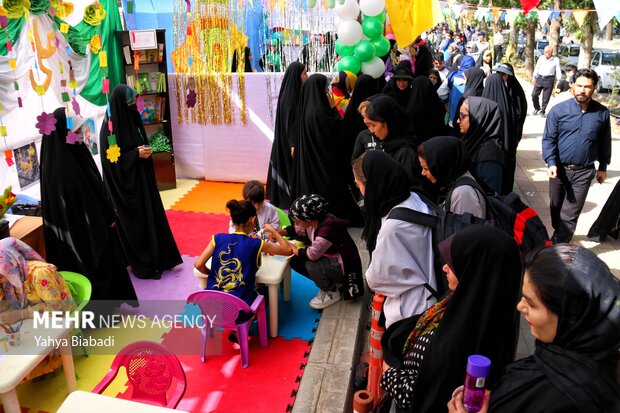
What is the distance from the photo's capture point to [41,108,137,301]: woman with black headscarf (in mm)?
3330

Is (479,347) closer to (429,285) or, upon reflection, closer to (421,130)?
(429,285)

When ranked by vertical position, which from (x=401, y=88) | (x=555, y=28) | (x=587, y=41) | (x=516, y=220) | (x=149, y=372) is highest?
(x=555, y=28)

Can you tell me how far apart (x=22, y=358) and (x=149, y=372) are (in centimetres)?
58

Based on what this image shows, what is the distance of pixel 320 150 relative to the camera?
511 cm

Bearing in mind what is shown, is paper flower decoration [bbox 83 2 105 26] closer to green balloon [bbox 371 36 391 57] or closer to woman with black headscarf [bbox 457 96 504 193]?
woman with black headscarf [bbox 457 96 504 193]

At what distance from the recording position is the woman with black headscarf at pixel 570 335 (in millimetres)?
1271

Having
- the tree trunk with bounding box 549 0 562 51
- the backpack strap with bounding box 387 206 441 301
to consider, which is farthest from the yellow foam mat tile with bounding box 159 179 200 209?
the tree trunk with bounding box 549 0 562 51

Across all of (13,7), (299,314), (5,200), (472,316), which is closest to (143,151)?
(5,200)

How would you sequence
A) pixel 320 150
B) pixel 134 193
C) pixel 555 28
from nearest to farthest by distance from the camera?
pixel 134 193 → pixel 320 150 → pixel 555 28

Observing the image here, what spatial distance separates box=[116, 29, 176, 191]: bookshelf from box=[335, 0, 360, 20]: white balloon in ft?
7.33

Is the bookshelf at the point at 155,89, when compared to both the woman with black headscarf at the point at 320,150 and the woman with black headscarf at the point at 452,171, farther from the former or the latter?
the woman with black headscarf at the point at 452,171

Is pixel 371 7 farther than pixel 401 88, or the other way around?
pixel 371 7

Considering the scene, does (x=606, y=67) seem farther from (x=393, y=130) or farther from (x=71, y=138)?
(x=71, y=138)

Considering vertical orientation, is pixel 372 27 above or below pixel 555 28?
below
